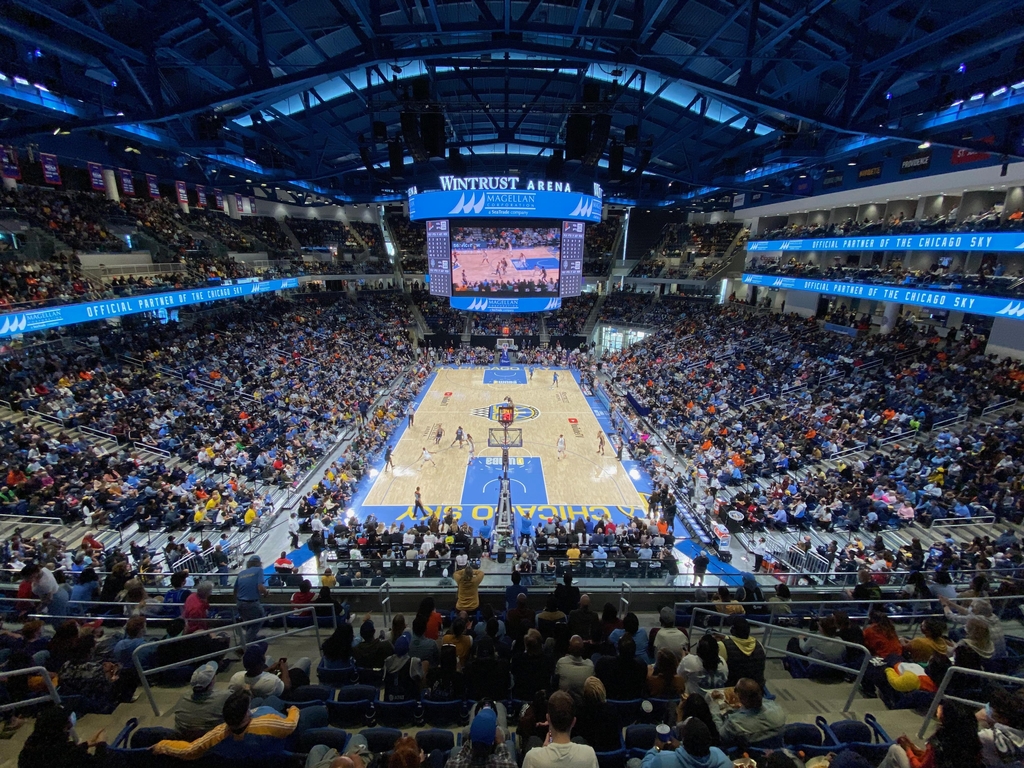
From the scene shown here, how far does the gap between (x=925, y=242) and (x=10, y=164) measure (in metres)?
35.9

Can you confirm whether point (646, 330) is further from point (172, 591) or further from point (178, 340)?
point (172, 591)

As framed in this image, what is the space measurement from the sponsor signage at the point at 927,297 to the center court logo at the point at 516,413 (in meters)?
15.8

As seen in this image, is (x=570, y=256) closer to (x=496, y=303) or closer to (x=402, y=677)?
(x=496, y=303)

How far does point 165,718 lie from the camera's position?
16.0ft

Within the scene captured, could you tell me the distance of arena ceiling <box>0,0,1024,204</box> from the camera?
12.5m

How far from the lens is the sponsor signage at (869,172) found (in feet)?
77.7

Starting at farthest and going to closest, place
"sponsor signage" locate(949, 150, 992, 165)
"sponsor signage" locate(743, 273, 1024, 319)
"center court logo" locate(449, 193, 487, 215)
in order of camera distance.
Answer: "center court logo" locate(449, 193, 487, 215) → "sponsor signage" locate(949, 150, 992, 165) → "sponsor signage" locate(743, 273, 1024, 319)

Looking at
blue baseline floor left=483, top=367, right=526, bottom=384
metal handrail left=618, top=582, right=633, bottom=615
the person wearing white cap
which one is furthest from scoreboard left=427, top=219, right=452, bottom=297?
the person wearing white cap

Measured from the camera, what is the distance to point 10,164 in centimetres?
1962

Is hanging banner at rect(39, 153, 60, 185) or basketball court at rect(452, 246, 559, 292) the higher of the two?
hanging banner at rect(39, 153, 60, 185)

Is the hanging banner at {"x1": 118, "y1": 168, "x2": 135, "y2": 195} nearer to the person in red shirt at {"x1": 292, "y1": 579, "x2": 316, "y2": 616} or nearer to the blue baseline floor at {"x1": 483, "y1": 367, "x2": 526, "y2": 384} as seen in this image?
the blue baseline floor at {"x1": 483, "y1": 367, "x2": 526, "y2": 384}

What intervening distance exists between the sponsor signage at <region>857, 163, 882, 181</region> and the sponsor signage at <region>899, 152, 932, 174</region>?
1366 millimetres

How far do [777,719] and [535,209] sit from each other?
87.3 ft

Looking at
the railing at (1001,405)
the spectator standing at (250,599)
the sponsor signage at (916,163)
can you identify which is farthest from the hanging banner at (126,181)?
the railing at (1001,405)
